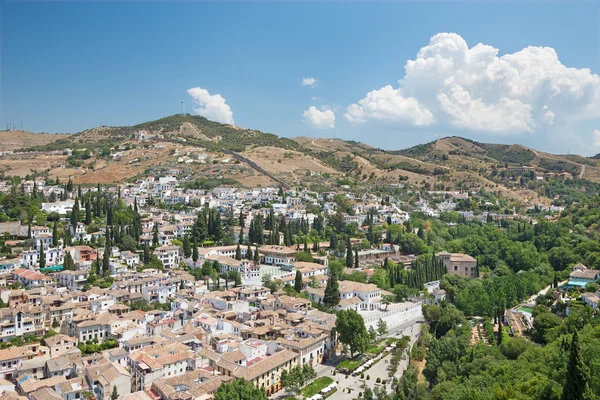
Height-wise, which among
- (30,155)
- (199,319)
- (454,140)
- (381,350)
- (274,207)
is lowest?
(381,350)


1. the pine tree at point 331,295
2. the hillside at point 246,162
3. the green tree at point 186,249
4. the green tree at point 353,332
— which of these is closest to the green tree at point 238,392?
the green tree at point 353,332

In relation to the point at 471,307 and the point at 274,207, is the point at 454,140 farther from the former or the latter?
the point at 471,307

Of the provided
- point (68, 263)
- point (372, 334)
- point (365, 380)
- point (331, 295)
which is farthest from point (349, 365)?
point (68, 263)

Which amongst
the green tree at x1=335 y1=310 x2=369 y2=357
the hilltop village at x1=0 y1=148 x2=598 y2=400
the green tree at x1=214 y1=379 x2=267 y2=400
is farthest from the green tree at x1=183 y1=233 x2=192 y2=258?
the green tree at x1=214 y1=379 x2=267 y2=400

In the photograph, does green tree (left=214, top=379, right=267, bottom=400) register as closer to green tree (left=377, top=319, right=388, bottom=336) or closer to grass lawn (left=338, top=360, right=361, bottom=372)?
grass lawn (left=338, top=360, right=361, bottom=372)

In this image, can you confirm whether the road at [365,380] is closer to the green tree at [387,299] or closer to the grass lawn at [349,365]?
the grass lawn at [349,365]

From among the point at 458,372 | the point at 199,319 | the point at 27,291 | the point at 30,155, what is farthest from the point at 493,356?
the point at 30,155
